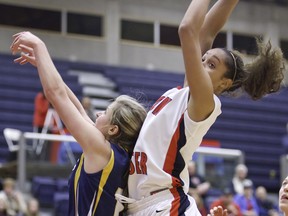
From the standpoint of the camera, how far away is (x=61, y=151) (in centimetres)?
989

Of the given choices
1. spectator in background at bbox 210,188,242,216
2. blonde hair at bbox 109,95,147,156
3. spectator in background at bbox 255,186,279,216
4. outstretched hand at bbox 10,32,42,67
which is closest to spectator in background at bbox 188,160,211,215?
spectator in background at bbox 210,188,242,216

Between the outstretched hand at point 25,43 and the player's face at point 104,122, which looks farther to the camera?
the player's face at point 104,122

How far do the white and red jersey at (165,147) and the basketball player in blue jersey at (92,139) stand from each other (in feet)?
0.31

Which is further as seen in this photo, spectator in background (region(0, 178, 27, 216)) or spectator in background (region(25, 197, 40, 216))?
spectator in background (region(0, 178, 27, 216))

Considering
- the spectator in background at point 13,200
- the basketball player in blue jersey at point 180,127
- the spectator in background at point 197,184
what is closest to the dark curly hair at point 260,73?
the basketball player in blue jersey at point 180,127

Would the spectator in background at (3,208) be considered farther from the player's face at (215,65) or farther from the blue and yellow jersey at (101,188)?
the player's face at (215,65)

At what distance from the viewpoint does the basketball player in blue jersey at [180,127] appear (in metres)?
3.61

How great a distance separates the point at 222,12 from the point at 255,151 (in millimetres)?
13137

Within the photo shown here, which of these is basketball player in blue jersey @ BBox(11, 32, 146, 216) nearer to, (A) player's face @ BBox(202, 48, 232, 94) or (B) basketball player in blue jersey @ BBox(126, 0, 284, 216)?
(B) basketball player in blue jersey @ BBox(126, 0, 284, 216)

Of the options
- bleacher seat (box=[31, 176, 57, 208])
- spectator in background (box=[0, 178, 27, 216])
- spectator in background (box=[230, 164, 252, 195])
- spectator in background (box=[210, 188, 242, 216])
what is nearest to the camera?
spectator in background (box=[0, 178, 27, 216])

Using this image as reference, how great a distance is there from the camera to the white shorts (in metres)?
3.63

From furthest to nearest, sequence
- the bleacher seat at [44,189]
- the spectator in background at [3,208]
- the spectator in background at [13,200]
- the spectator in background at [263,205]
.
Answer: the spectator in background at [263,205], the bleacher seat at [44,189], the spectator in background at [13,200], the spectator in background at [3,208]

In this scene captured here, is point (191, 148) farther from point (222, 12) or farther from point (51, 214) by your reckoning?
point (51, 214)

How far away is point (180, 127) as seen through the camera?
3.63 m
